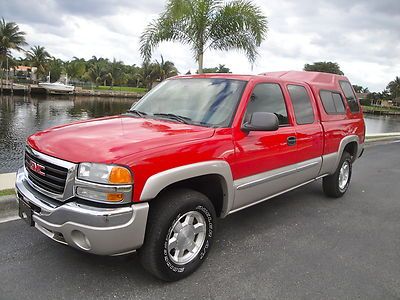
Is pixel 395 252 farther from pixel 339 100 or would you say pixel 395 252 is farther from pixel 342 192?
pixel 339 100

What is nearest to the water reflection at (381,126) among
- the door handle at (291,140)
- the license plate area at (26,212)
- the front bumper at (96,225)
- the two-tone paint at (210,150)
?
the two-tone paint at (210,150)

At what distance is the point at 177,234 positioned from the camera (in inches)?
124

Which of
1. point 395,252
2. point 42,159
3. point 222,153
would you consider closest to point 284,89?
point 222,153

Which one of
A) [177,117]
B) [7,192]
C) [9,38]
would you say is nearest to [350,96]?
[177,117]

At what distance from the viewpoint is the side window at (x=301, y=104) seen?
464 centimetres

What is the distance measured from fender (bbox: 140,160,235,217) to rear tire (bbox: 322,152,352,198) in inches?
110

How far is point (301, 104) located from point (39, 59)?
7304 cm

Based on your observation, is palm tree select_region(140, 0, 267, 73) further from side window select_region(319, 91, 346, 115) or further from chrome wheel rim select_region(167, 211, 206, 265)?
chrome wheel rim select_region(167, 211, 206, 265)

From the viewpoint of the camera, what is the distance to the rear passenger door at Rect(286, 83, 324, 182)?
459 cm

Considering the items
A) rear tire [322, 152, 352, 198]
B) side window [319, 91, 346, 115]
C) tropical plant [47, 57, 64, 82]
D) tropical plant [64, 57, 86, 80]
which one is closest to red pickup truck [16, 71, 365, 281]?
side window [319, 91, 346, 115]

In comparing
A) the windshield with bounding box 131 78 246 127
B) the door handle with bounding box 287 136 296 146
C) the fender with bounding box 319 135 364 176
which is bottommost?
the fender with bounding box 319 135 364 176

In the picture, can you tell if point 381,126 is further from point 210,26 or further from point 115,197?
point 115,197

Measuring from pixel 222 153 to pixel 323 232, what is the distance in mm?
1956

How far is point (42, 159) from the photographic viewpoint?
119 inches
